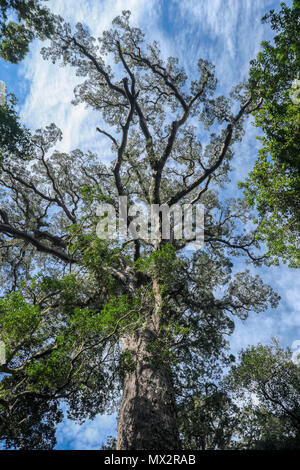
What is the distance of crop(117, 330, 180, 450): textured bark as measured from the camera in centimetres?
419

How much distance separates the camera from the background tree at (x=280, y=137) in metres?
6.19

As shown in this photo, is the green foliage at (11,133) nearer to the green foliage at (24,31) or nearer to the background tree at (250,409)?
the green foliage at (24,31)

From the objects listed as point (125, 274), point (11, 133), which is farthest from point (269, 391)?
point (11, 133)

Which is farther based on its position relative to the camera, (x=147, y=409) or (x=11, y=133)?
(x=11, y=133)

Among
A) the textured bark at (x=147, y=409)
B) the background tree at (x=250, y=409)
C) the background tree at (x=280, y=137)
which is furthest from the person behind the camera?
the background tree at (x=250, y=409)

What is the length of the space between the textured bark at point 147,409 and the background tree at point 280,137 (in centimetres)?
413

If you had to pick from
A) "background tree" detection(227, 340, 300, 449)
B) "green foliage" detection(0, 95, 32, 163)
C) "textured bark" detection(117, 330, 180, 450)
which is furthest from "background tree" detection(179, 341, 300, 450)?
"green foliage" detection(0, 95, 32, 163)

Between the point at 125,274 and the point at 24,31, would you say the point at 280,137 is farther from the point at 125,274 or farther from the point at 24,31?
the point at 24,31

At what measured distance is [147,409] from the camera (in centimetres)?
464

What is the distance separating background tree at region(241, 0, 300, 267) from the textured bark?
4.13 metres

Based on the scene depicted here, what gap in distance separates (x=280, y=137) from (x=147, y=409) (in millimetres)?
6261

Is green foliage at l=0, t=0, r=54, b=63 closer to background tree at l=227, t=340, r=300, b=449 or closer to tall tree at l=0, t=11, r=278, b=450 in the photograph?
tall tree at l=0, t=11, r=278, b=450

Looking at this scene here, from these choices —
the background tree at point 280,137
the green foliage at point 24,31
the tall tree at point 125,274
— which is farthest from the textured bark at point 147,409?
the green foliage at point 24,31

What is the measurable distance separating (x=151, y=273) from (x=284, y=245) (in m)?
3.43
